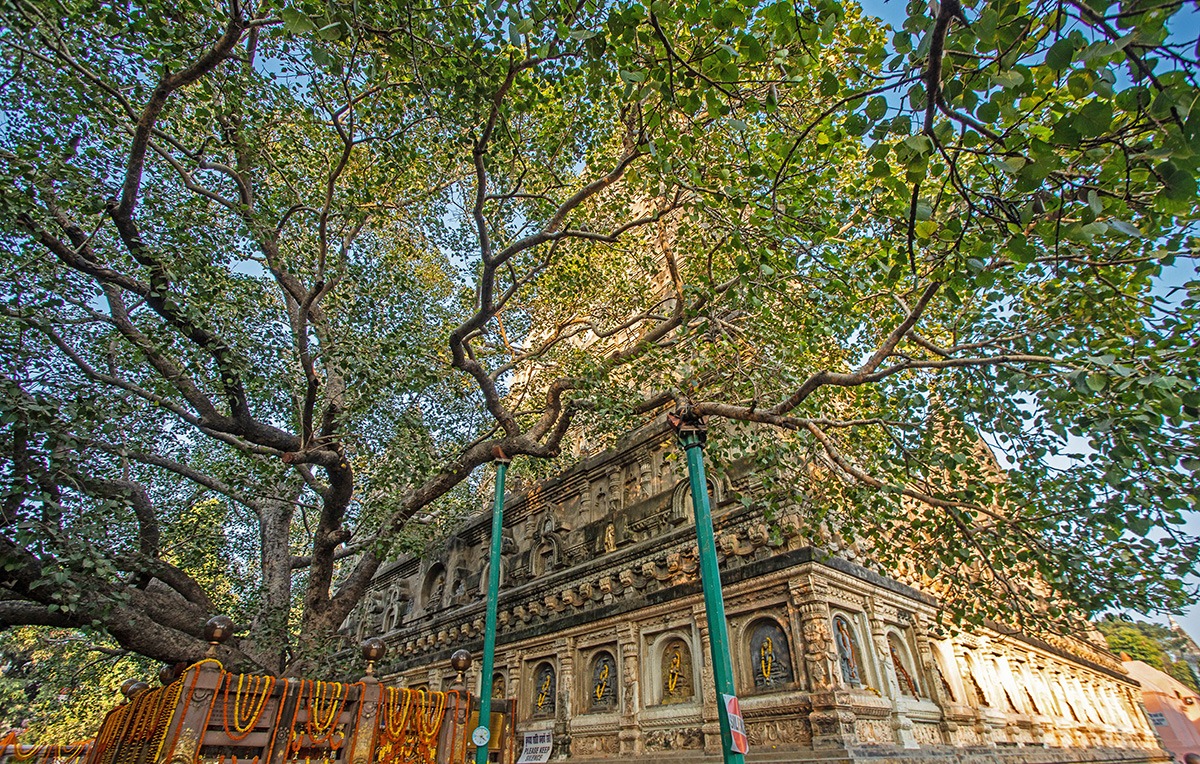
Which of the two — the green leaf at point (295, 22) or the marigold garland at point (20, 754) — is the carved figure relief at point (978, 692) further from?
the marigold garland at point (20, 754)

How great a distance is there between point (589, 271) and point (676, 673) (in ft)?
26.2

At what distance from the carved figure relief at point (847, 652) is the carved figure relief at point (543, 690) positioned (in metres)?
5.63

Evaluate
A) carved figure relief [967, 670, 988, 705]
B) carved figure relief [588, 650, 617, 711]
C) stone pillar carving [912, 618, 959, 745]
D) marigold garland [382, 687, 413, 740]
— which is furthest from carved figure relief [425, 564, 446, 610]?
carved figure relief [967, 670, 988, 705]

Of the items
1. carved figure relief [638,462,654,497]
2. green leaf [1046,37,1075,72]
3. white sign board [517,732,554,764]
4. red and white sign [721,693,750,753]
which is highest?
carved figure relief [638,462,654,497]

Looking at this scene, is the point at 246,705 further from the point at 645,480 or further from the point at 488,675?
the point at 645,480

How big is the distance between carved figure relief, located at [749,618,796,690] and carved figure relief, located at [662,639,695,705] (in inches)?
49.1

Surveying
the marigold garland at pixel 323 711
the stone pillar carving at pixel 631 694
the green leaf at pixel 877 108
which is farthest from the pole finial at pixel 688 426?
the stone pillar carving at pixel 631 694

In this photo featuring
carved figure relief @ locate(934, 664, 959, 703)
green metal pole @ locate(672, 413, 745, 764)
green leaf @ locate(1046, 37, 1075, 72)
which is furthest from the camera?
carved figure relief @ locate(934, 664, 959, 703)

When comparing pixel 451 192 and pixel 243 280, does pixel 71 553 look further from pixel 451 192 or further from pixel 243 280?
pixel 451 192

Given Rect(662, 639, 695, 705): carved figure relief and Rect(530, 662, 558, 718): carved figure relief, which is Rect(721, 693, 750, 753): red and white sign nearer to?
Rect(662, 639, 695, 705): carved figure relief

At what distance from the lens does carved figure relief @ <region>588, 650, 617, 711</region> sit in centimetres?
985

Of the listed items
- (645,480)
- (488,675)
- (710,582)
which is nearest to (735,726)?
(710,582)

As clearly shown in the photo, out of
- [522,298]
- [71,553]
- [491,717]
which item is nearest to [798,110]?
[522,298]

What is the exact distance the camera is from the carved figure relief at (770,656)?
783cm
